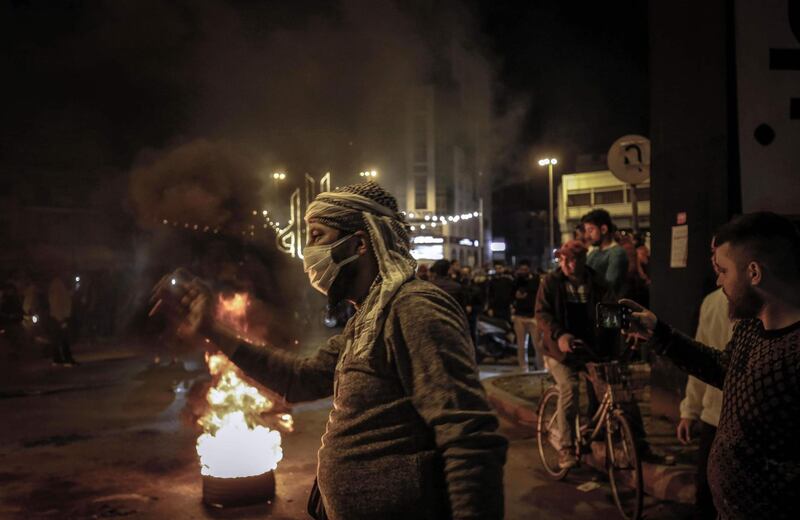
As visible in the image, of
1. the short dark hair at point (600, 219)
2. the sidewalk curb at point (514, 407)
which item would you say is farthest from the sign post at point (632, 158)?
the sidewalk curb at point (514, 407)

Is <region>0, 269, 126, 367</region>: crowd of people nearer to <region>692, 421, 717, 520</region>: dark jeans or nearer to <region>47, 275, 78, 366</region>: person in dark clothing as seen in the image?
<region>47, 275, 78, 366</region>: person in dark clothing

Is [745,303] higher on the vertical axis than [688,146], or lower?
lower

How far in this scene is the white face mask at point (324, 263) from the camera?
86.8 inches

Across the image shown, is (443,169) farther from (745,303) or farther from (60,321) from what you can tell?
(745,303)

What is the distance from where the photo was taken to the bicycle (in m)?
4.93

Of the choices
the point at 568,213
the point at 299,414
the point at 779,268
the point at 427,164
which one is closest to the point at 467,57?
the point at 568,213

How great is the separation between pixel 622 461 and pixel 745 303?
3.24m

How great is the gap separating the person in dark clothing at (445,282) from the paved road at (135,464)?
245cm

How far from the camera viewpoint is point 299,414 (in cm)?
867

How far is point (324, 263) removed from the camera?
2.22 meters

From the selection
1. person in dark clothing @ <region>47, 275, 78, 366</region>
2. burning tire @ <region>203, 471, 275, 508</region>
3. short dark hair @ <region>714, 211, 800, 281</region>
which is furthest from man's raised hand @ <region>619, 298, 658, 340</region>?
person in dark clothing @ <region>47, 275, 78, 366</region>

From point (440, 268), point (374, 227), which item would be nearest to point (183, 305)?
point (374, 227)

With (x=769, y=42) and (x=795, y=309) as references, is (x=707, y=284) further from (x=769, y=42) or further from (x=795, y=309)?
(x=795, y=309)

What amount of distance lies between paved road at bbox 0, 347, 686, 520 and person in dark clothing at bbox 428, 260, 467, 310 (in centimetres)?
245
